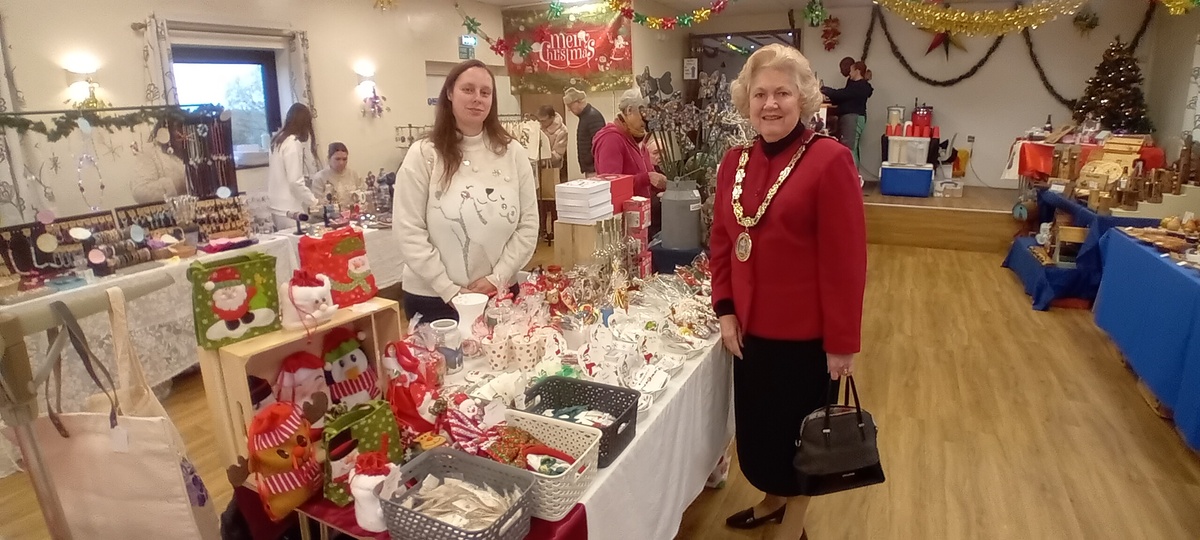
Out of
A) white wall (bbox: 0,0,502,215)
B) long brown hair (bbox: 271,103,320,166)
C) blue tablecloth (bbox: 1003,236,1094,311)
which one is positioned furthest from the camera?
long brown hair (bbox: 271,103,320,166)

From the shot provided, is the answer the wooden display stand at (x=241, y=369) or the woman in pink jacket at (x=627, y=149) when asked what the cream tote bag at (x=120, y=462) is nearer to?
the wooden display stand at (x=241, y=369)

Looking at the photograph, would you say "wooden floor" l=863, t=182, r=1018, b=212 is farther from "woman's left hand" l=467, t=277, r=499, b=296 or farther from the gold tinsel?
"woman's left hand" l=467, t=277, r=499, b=296

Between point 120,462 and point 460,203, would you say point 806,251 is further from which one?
point 120,462

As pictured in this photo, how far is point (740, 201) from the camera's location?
1.75 meters

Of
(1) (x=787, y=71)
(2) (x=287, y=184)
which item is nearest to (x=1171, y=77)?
(1) (x=787, y=71)

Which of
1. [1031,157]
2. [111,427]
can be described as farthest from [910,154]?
[111,427]

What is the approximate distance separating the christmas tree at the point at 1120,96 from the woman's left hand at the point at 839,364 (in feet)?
19.5

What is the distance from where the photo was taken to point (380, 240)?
4.38 m

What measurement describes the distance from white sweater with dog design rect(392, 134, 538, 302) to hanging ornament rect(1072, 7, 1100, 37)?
8053mm

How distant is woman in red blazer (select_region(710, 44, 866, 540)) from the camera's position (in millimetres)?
1606

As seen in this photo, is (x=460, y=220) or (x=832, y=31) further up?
(x=832, y=31)

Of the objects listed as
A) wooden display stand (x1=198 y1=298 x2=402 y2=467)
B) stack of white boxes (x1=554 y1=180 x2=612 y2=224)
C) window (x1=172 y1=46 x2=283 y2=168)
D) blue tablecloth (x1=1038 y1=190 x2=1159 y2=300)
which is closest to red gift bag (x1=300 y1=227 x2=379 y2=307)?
wooden display stand (x1=198 y1=298 x2=402 y2=467)

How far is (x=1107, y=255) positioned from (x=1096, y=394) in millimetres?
957

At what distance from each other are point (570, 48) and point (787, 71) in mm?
6219
